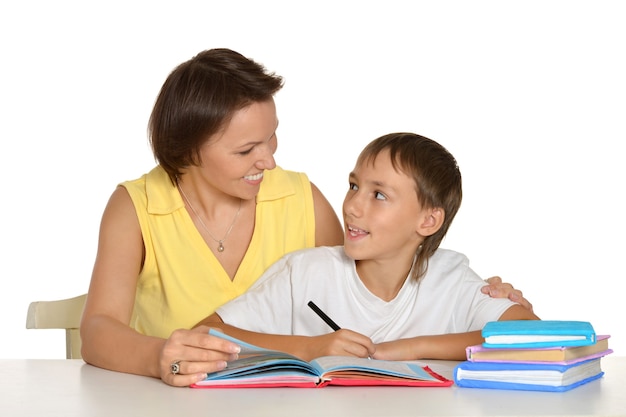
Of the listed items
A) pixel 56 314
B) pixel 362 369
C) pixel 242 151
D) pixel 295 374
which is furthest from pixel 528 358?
pixel 56 314

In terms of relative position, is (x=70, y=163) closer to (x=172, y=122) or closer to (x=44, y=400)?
(x=172, y=122)

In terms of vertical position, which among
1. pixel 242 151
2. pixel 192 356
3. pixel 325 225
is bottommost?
pixel 192 356

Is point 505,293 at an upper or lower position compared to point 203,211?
lower

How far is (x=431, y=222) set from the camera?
243cm

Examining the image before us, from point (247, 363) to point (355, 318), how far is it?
26.5 inches

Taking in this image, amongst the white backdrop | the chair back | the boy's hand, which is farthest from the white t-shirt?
the white backdrop

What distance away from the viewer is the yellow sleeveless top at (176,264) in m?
2.46

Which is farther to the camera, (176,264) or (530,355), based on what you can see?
(176,264)

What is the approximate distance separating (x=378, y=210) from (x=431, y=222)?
0.17 metres

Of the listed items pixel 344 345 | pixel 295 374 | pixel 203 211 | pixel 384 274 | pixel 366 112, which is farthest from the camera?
pixel 366 112

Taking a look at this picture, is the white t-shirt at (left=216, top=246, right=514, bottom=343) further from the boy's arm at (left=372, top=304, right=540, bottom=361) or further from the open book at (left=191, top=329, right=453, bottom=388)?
the open book at (left=191, top=329, right=453, bottom=388)

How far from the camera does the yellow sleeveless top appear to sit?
246cm

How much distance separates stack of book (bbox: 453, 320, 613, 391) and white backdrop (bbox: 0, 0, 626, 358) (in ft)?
8.46

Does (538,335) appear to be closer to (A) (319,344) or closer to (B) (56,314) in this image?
(A) (319,344)
